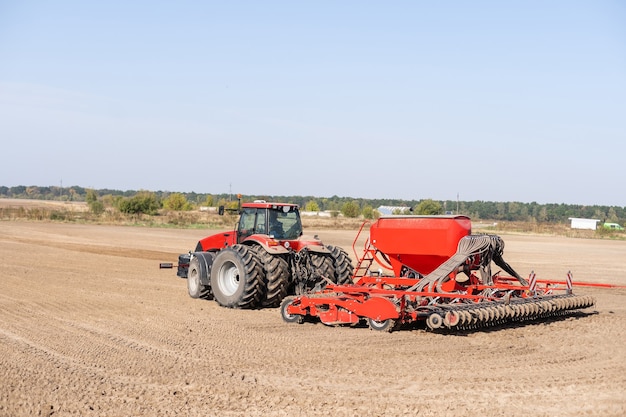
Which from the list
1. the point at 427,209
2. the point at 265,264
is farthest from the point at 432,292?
the point at 427,209

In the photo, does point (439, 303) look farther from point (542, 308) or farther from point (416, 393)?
point (416, 393)

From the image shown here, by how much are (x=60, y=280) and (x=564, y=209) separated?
14319 cm

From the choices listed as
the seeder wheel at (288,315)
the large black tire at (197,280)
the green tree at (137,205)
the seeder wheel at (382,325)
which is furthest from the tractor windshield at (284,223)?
the green tree at (137,205)

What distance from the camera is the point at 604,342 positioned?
1024 cm

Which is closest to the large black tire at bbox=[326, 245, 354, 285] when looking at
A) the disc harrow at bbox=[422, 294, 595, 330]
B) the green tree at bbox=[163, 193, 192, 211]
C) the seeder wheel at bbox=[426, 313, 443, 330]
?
the disc harrow at bbox=[422, 294, 595, 330]

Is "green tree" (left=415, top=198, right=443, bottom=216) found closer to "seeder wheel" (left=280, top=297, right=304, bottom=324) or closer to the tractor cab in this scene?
the tractor cab

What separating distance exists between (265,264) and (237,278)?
106 centimetres

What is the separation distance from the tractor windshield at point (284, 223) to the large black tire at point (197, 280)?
1736 millimetres

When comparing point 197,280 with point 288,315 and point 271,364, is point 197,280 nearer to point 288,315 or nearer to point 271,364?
point 288,315

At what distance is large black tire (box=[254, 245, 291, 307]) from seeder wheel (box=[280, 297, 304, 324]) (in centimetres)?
69

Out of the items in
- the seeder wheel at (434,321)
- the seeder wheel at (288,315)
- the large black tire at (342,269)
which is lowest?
the seeder wheel at (288,315)

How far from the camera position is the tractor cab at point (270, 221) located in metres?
13.5

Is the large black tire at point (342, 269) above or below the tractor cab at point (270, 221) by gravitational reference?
below

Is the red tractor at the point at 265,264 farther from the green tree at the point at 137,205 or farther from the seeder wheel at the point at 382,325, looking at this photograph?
the green tree at the point at 137,205
